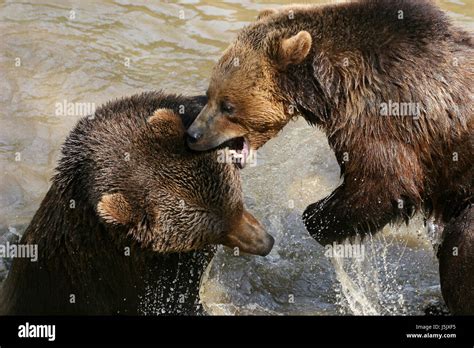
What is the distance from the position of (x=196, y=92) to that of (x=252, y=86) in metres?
3.70

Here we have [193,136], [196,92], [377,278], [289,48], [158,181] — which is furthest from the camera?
[196,92]

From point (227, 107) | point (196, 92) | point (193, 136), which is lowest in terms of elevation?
point (193, 136)

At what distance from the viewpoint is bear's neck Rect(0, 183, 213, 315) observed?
6.59m

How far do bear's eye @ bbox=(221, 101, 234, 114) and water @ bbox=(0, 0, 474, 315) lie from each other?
1732 millimetres

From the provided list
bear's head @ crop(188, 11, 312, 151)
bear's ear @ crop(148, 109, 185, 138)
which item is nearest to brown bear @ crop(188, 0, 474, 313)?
bear's head @ crop(188, 11, 312, 151)

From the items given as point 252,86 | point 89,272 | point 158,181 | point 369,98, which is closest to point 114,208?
point 158,181

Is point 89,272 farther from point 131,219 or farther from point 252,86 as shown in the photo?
point 252,86

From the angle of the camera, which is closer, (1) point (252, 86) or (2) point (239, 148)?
(1) point (252, 86)

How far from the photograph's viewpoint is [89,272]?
22.2 feet

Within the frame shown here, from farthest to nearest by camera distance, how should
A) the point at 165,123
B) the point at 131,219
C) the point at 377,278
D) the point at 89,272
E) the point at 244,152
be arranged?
the point at 377,278
the point at 244,152
the point at 89,272
the point at 165,123
the point at 131,219

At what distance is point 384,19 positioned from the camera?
7.52m

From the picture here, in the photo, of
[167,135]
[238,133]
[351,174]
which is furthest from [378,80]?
[167,135]

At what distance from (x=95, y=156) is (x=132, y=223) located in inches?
24.5

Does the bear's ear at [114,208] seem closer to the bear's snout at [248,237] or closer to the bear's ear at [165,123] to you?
the bear's ear at [165,123]
